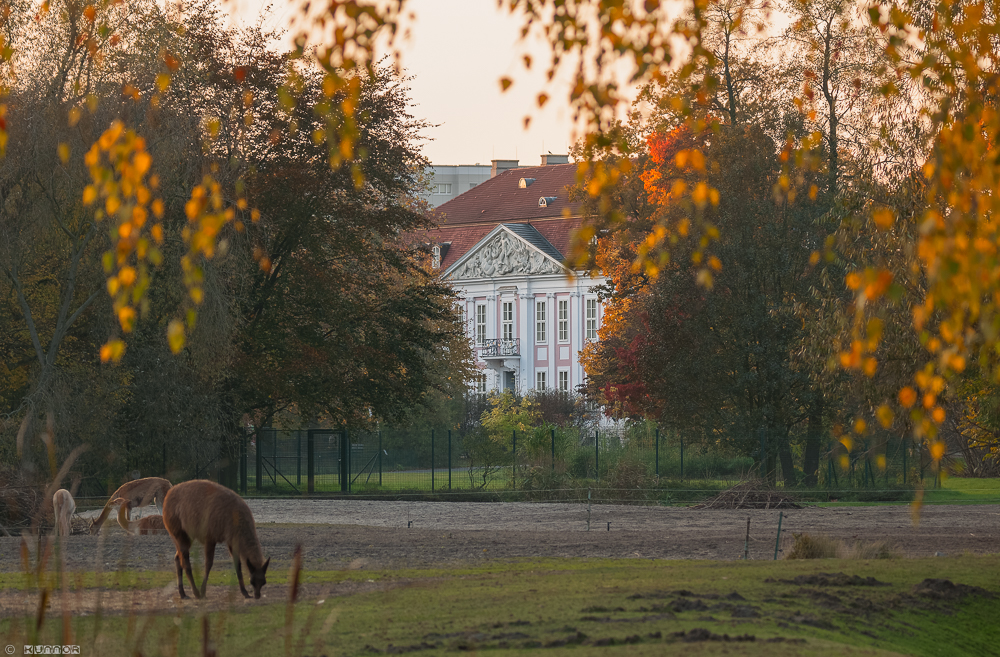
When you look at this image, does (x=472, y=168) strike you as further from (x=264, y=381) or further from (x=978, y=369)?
(x=978, y=369)

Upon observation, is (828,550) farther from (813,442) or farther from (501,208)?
(501,208)

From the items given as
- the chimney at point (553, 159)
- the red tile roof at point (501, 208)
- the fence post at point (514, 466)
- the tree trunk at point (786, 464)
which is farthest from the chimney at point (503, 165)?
the tree trunk at point (786, 464)

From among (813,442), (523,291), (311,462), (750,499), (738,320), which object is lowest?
(750,499)

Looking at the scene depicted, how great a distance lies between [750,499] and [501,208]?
6603cm

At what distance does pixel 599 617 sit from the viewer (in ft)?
32.7

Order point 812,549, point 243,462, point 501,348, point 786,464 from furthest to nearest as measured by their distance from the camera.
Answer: point 501,348 → point 243,462 → point 786,464 → point 812,549

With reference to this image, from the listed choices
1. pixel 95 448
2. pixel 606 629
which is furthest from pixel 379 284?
pixel 606 629

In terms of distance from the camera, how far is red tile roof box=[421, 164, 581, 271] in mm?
92125

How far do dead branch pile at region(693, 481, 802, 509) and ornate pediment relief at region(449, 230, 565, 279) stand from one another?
5389 centimetres

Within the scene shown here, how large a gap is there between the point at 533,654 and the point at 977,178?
427cm

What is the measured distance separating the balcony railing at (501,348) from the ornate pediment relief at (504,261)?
465cm

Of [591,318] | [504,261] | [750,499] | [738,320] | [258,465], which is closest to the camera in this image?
[750,499]

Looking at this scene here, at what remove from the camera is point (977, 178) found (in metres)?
6.09

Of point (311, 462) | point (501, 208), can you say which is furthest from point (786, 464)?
point (501, 208)
